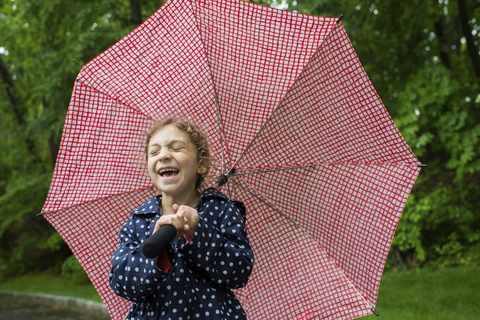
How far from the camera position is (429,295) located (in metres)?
6.59

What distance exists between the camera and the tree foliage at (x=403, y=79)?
637 cm

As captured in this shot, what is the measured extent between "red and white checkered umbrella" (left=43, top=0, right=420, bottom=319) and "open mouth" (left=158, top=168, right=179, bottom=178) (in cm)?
75

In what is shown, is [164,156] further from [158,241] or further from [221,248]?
[158,241]

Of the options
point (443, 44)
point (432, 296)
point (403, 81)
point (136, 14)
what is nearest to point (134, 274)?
point (432, 296)

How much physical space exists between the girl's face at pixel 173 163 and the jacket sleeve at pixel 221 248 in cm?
18

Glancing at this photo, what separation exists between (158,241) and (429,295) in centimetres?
628

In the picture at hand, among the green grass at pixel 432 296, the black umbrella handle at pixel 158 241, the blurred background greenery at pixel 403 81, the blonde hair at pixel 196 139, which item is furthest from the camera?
the blurred background greenery at pixel 403 81

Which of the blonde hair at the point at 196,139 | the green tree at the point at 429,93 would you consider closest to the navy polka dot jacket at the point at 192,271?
the blonde hair at the point at 196,139

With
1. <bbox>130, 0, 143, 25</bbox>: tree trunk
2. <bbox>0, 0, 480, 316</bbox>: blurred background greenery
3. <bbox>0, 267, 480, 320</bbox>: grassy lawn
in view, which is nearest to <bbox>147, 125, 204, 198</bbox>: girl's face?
<bbox>0, 0, 480, 316</bbox>: blurred background greenery

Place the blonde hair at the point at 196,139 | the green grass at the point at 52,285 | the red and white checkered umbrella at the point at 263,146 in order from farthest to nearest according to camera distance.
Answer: the green grass at the point at 52,285 < the red and white checkered umbrella at the point at 263,146 < the blonde hair at the point at 196,139

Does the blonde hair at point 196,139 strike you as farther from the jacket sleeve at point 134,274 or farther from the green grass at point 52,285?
the green grass at point 52,285

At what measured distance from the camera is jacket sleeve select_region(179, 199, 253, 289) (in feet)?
6.25

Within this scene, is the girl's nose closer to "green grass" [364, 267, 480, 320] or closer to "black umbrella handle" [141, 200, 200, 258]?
"black umbrella handle" [141, 200, 200, 258]

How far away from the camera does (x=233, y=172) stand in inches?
115
